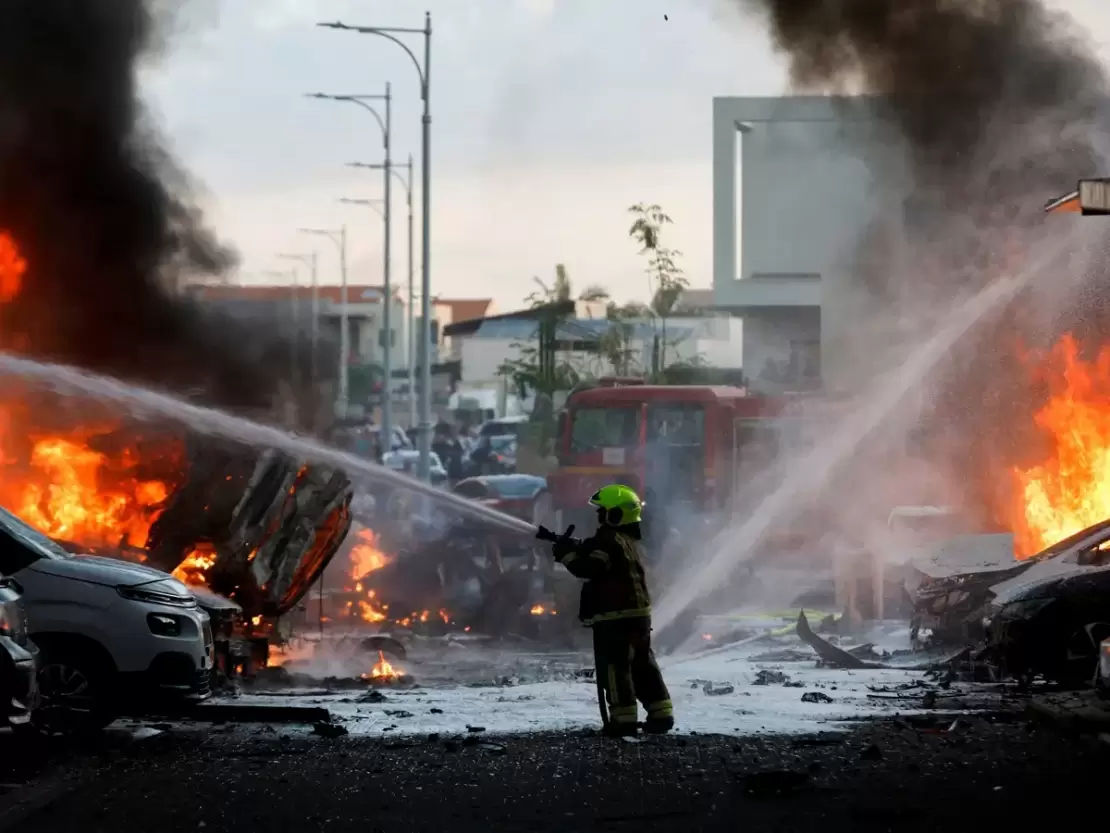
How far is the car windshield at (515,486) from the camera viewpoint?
994 inches

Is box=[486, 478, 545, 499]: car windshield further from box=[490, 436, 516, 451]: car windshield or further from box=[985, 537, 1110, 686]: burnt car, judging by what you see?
box=[490, 436, 516, 451]: car windshield

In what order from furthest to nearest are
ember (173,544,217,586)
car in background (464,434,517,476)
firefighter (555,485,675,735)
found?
car in background (464,434,517,476) < ember (173,544,217,586) < firefighter (555,485,675,735)

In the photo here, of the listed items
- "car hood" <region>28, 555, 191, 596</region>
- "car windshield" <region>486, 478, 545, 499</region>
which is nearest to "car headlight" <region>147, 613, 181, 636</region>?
"car hood" <region>28, 555, 191, 596</region>

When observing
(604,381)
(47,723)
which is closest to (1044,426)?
(604,381)

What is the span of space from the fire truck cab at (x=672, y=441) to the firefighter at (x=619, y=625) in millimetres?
10786

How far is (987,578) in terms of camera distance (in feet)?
44.3

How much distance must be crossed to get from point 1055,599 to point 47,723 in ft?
21.6

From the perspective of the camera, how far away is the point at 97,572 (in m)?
10.0

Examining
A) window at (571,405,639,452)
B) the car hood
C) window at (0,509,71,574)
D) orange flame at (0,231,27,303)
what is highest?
orange flame at (0,231,27,303)

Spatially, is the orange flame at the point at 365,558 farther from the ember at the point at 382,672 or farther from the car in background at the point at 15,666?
the car in background at the point at 15,666

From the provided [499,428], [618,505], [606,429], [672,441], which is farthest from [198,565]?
[499,428]

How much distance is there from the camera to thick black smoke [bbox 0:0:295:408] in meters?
17.9

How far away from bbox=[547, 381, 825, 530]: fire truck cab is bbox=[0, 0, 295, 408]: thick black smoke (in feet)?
13.0

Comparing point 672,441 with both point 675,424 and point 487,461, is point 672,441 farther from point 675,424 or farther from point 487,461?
point 487,461
